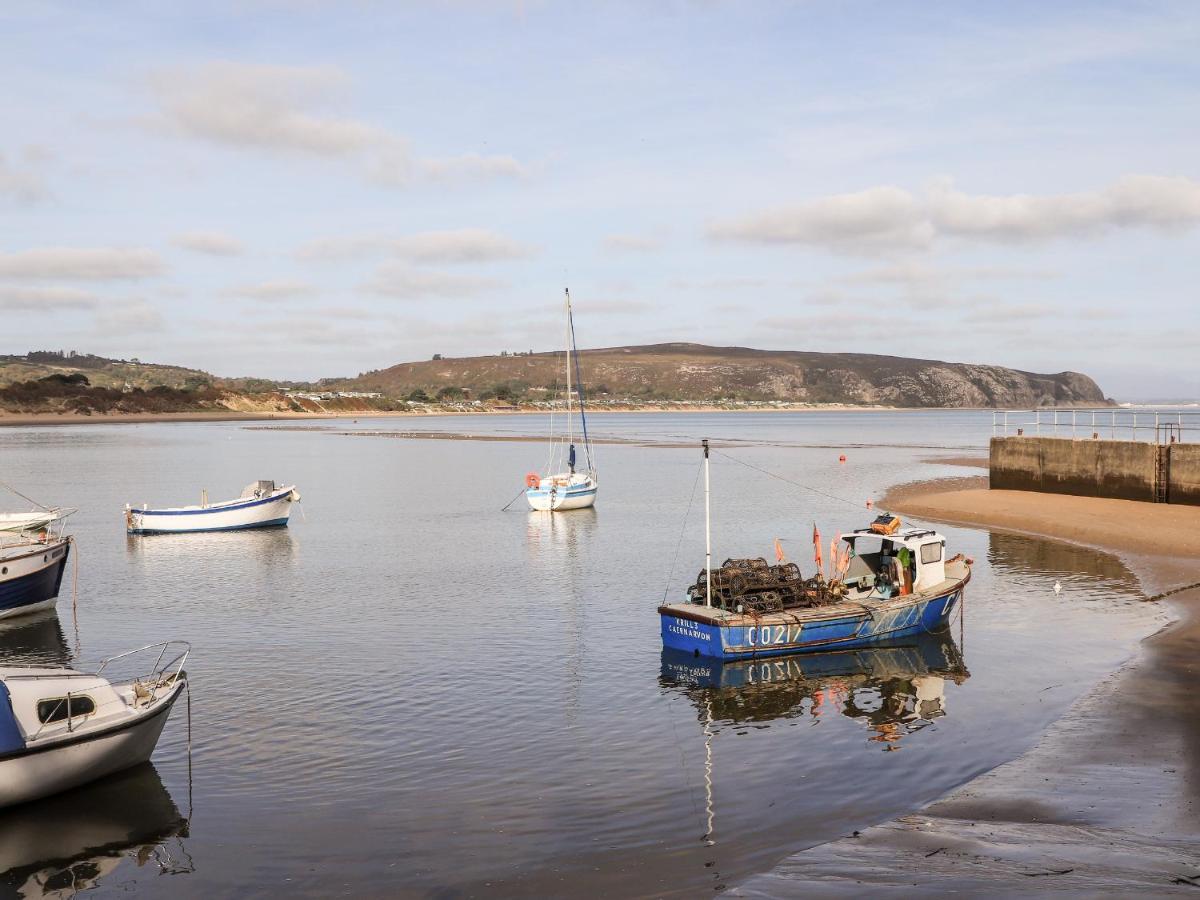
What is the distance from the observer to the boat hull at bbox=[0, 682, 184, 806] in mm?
17219

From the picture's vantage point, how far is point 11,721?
17250 mm

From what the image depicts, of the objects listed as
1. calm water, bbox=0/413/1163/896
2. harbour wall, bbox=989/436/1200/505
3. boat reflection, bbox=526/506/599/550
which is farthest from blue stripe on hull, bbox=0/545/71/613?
harbour wall, bbox=989/436/1200/505

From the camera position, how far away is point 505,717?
74.2ft

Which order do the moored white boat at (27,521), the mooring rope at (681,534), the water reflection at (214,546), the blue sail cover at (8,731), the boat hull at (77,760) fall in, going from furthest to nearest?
the water reflection at (214,546) < the mooring rope at (681,534) < the moored white boat at (27,521) < the boat hull at (77,760) < the blue sail cover at (8,731)

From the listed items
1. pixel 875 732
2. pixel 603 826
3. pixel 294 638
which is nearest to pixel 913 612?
pixel 875 732

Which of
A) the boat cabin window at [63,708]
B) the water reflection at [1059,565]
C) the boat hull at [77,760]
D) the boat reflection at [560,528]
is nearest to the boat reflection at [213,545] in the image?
the boat reflection at [560,528]

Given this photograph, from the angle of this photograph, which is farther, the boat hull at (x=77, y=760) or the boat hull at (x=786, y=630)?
the boat hull at (x=786, y=630)

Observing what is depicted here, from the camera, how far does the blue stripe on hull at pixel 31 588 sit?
107 ft

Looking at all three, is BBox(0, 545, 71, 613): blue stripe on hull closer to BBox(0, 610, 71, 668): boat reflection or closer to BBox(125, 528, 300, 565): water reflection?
BBox(0, 610, 71, 668): boat reflection

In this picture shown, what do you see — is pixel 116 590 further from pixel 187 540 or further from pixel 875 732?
→ pixel 875 732

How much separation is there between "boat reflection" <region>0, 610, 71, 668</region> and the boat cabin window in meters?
10.0

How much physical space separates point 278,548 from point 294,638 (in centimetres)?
2126

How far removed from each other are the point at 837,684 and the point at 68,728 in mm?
16360

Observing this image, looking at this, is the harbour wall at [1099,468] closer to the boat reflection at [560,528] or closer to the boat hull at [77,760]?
the boat reflection at [560,528]
